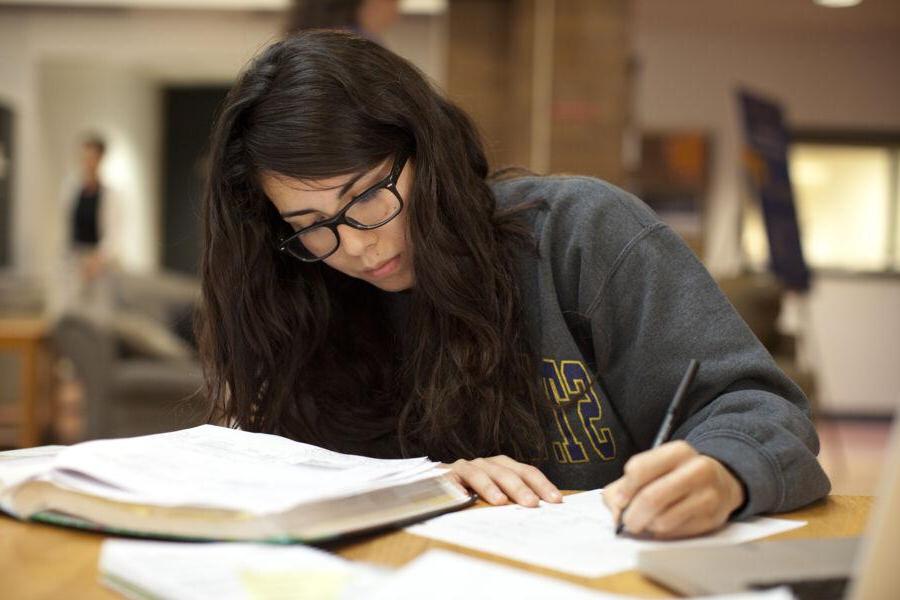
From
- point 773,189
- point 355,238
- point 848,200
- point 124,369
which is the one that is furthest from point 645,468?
point 848,200

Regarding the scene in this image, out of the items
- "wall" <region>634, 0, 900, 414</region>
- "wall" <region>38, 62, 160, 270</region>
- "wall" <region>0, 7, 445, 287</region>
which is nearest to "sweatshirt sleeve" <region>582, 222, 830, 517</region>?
"wall" <region>38, 62, 160, 270</region>

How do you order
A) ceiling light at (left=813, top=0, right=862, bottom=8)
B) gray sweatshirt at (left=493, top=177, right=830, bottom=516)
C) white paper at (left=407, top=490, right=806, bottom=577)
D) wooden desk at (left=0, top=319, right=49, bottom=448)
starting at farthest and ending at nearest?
ceiling light at (left=813, top=0, right=862, bottom=8), wooden desk at (left=0, top=319, right=49, bottom=448), gray sweatshirt at (left=493, top=177, right=830, bottom=516), white paper at (left=407, top=490, right=806, bottom=577)

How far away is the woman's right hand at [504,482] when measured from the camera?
0.96 m

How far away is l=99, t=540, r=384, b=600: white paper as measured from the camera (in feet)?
2.12

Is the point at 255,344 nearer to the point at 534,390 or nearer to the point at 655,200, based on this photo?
the point at 534,390

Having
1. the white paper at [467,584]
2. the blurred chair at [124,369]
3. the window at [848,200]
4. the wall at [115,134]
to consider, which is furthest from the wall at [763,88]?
the white paper at [467,584]

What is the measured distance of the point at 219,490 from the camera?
2.62ft

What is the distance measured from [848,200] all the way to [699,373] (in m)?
7.41

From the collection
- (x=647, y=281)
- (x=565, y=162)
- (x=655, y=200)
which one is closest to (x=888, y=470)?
(x=647, y=281)

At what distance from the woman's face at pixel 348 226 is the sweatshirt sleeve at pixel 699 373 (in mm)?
254

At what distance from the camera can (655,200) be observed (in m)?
7.87

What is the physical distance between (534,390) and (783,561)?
568mm

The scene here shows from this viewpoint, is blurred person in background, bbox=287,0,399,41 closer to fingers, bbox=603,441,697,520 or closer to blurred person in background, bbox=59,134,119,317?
fingers, bbox=603,441,697,520

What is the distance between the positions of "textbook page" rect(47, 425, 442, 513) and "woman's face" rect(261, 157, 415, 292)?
33cm
